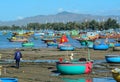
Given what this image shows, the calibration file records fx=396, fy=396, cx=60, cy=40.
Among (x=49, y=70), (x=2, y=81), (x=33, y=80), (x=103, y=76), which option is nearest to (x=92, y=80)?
(x=103, y=76)

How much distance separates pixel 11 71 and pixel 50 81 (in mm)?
7601

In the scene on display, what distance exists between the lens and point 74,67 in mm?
30125

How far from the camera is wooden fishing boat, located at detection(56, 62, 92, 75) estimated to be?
3009 cm

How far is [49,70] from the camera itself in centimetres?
3469

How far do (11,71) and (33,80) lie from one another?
21.3 ft

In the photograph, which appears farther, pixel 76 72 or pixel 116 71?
pixel 76 72

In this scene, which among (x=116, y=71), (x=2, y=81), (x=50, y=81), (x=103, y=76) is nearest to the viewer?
(x=2, y=81)

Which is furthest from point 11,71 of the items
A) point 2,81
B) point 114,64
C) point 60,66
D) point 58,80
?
point 2,81

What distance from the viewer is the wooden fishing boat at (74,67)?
1185 inches

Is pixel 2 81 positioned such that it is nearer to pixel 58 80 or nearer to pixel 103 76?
pixel 58 80

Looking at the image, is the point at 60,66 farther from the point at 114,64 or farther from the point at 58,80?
the point at 114,64

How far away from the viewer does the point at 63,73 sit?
3111cm

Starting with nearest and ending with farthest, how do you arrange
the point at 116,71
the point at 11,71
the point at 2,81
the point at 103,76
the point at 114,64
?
the point at 2,81
the point at 116,71
the point at 103,76
the point at 11,71
the point at 114,64

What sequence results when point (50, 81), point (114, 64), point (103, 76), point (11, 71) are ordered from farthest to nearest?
point (114, 64) < point (11, 71) < point (103, 76) < point (50, 81)
